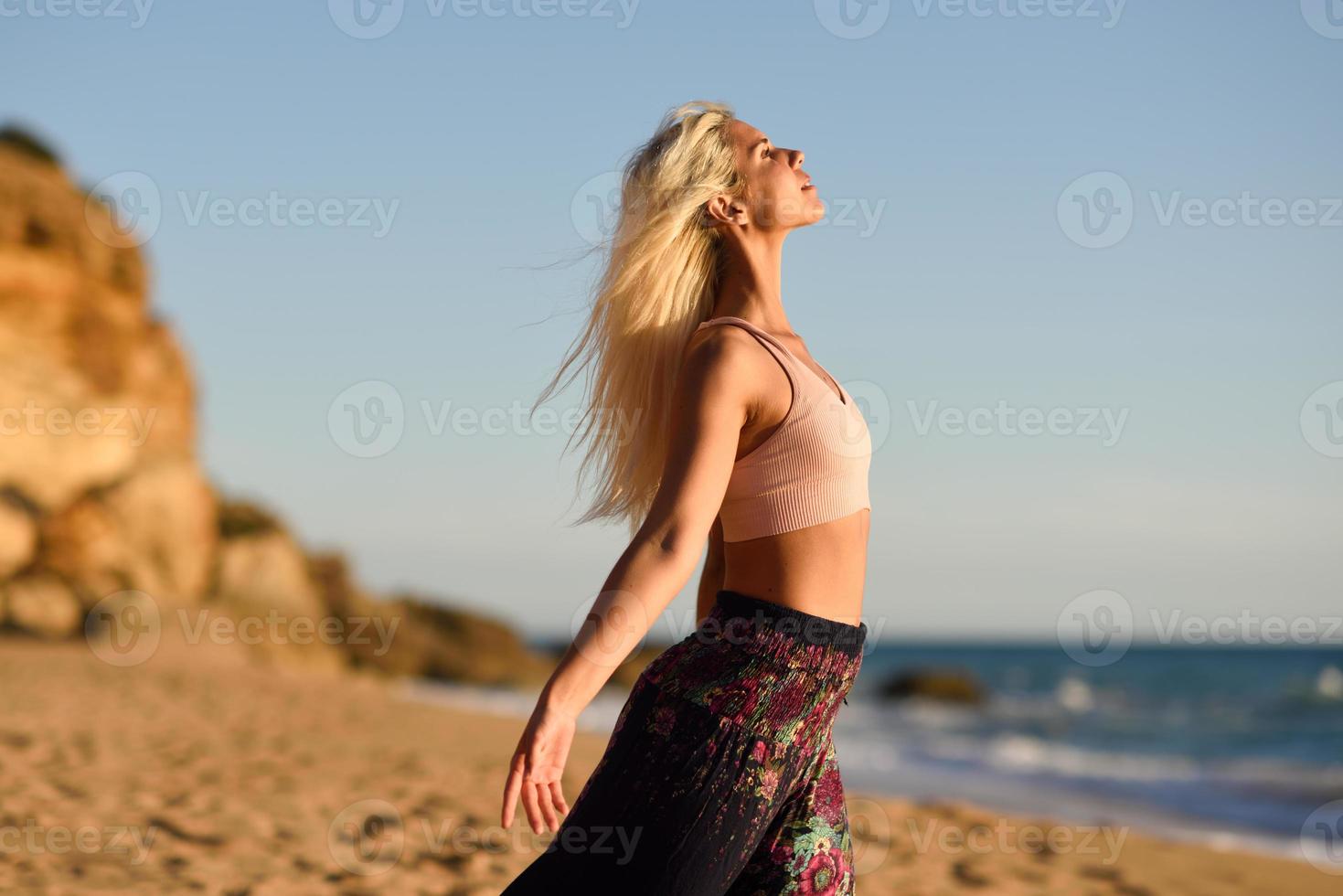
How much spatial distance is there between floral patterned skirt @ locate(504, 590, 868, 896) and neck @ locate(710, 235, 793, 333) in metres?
0.57

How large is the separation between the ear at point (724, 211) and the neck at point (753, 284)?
0.16 ft

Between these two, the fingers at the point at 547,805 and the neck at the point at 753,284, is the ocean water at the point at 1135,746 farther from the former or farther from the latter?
the fingers at the point at 547,805

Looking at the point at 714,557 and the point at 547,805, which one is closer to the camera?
the point at 547,805

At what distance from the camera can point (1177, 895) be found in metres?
5.89

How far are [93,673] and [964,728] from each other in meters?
16.4

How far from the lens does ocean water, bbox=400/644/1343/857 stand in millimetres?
11070

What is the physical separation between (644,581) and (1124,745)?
824 inches

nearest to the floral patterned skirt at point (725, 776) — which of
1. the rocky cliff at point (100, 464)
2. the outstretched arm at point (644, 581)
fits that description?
the outstretched arm at point (644, 581)

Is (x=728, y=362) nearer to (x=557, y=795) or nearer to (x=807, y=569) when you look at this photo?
(x=807, y=569)

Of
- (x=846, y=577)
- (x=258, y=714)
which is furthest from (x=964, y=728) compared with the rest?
(x=846, y=577)

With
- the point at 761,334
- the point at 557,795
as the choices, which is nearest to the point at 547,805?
the point at 557,795

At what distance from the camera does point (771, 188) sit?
236 cm

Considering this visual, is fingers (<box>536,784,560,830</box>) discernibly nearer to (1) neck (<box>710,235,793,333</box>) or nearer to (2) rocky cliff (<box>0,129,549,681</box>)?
(1) neck (<box>710,235,793,333</box>)

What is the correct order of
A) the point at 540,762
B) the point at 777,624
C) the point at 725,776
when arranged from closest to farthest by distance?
the point at 540,762 < the point at 725,776 < the point at 777,624
